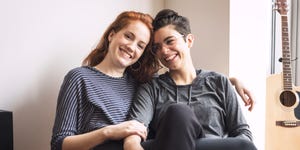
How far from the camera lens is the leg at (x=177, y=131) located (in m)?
1.03

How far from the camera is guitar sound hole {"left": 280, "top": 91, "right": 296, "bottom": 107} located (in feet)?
6.17

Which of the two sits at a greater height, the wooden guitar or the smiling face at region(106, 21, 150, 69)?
the smiling face at region(106, 21, 150, 69)

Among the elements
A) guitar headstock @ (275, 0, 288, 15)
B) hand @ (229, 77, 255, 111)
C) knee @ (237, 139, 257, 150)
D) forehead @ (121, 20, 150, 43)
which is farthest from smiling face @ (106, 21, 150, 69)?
guitar headstock @ (275, 0, 288, 15)

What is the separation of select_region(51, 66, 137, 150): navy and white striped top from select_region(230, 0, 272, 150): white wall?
2.27 ft

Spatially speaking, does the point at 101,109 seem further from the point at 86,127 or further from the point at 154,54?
the point at 154,54

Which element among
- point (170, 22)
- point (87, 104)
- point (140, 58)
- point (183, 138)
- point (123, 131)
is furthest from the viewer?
point (140, 58)

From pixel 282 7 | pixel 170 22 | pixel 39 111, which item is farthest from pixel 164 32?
pixel 282 7

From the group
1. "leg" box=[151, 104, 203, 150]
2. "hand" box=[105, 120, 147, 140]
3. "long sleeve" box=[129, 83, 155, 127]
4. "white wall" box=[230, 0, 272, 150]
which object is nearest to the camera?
"leg" box=[151, 104, 203, 150]

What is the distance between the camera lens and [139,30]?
139 cm

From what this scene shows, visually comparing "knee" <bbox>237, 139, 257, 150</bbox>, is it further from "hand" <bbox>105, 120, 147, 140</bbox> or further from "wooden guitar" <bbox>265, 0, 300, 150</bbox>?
"wooden guitar" <bbox>265, 0, 300, 150</bbox>

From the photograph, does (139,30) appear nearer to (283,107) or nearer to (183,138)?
(183,138)

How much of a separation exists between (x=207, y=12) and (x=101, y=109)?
2.79 ft

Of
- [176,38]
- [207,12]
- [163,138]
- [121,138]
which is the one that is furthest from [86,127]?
[207,12]

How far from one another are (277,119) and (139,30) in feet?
3.14
